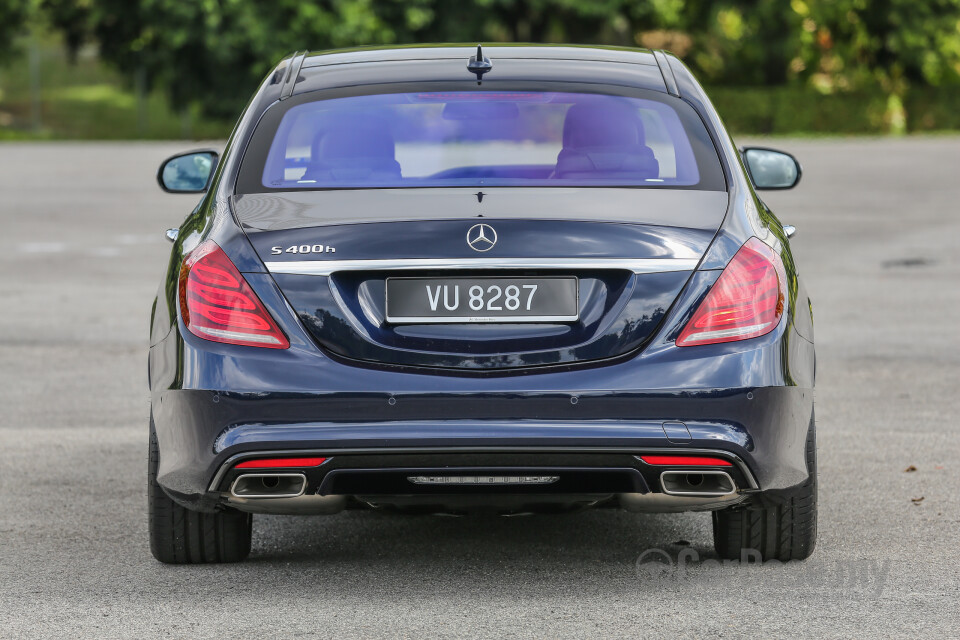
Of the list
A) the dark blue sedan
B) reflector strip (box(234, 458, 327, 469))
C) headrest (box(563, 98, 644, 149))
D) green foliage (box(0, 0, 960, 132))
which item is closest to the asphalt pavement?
the dark blue sedan

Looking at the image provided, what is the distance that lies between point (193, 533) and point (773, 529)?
1.82 m

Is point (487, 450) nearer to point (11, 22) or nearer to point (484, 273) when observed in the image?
point (484, 273)

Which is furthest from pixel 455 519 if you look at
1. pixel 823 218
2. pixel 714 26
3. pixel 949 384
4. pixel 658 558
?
pixel 714 26

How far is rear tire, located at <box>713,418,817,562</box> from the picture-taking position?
504 centimetres

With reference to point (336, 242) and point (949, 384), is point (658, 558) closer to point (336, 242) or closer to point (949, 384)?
point (336, 242)

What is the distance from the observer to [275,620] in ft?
15.1

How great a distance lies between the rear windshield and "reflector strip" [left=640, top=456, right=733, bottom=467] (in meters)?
0.87

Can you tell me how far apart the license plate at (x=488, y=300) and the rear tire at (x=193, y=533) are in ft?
3.42

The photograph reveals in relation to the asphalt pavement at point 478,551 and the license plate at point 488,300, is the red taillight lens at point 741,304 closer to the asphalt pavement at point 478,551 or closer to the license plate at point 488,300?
the license plate at point 488,300

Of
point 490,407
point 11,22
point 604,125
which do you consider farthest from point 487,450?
point 11,22

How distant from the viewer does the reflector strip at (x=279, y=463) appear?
448 centimetres

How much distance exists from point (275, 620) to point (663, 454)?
118 cm

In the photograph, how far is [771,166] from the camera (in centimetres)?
626

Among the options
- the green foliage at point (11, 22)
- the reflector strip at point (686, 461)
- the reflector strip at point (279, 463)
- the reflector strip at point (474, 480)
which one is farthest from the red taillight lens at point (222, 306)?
the green foliage at point (11, 22)
